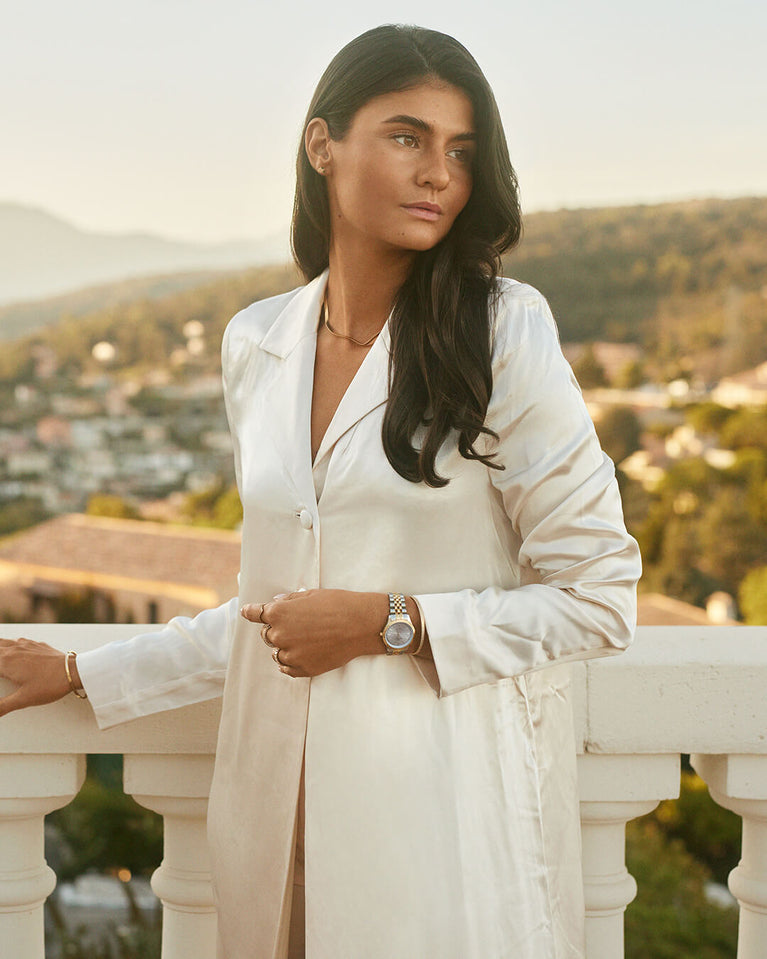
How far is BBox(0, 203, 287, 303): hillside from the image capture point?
135 ft

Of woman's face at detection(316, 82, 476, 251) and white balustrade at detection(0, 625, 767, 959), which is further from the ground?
woman's face at detection(316, 82, 476, 251)

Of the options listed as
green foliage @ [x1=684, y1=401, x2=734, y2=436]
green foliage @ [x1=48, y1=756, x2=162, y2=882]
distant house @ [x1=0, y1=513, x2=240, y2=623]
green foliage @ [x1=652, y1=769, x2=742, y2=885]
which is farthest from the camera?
green foliage @ [x1=684, y1=401, x2=734, y2=436]

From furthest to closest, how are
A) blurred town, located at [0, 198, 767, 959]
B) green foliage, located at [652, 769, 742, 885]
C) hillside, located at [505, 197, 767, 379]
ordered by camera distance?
1. hillside, located at [505, 197, 767, 379]
2. blurred town, located at [0, 198, 767, 959]
3. green foliage, located at [652, 769, 742, 885]

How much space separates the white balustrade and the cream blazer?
0.42 ft

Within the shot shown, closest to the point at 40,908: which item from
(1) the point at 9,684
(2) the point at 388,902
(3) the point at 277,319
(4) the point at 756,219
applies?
(1) the point at 9,684

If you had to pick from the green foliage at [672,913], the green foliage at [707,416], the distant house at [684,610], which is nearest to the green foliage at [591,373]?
the green foliage at [707,416]

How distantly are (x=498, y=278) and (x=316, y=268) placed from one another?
0.29 meters

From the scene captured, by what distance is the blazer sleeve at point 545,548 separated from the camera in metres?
1.14

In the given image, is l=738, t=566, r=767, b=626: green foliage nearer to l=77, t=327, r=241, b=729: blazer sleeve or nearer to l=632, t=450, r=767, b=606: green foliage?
l=632, t=450, r=767, b=606: green foliage

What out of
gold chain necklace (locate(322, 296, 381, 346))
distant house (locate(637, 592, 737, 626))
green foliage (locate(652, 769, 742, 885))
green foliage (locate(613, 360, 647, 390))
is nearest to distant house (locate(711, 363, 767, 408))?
green foliage (locate(613, 360, 647, 390))

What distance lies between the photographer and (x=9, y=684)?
1378mm

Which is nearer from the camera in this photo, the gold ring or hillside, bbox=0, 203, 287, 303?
the gold ring

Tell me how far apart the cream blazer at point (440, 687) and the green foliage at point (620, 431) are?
3048 centimetres

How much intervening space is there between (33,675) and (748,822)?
0.87 m
